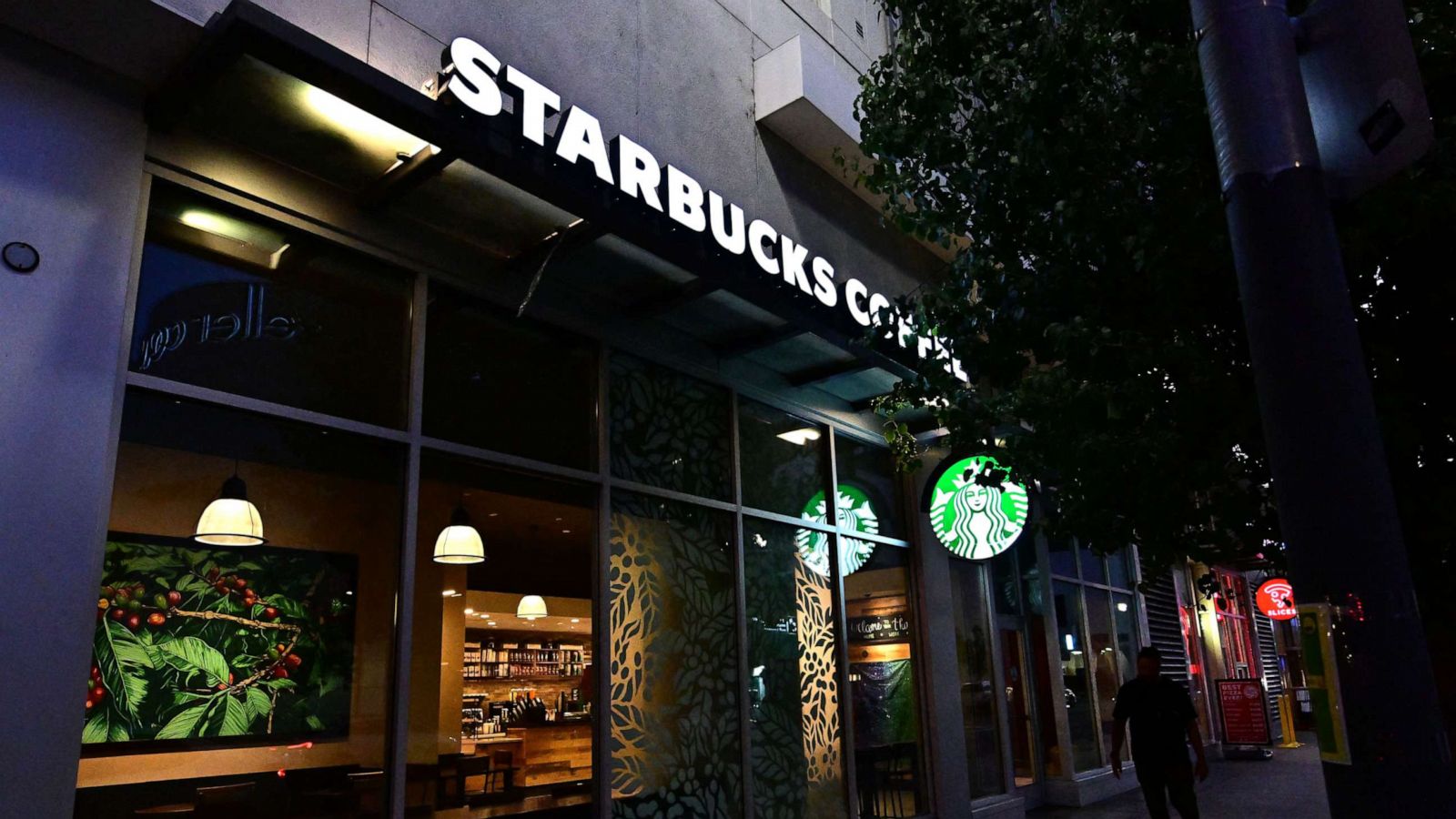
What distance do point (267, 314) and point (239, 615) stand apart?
1699 millimetres

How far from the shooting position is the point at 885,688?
10.2 metres

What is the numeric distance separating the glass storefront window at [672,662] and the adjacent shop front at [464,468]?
25 mm

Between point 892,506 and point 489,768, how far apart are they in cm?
591

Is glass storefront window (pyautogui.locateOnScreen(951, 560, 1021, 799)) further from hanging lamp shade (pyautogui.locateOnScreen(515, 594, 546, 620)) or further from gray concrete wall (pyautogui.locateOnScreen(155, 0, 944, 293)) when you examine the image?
hanging lamp shade (pyautogui.locateOnScreen(515, 594, 546, 620))

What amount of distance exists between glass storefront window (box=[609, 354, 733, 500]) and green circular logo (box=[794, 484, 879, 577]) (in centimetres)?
133

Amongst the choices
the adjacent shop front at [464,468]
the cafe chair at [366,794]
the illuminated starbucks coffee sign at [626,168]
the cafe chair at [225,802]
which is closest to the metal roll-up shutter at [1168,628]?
the adjacent shop front at [464,468]

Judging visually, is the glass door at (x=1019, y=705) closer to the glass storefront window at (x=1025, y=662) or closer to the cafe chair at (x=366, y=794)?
the glass storefront window at (x=1025, y=662)

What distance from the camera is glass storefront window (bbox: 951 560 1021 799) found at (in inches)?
452

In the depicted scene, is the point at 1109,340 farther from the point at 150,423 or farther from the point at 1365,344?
the point at 150,423

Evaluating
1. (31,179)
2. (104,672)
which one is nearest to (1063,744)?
(104,672)

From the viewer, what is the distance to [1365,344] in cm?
567

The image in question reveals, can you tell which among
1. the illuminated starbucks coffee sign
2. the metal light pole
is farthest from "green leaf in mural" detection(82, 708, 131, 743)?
the metal light pole

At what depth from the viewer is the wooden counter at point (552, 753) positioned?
6465 mm

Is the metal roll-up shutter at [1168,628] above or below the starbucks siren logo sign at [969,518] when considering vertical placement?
below
